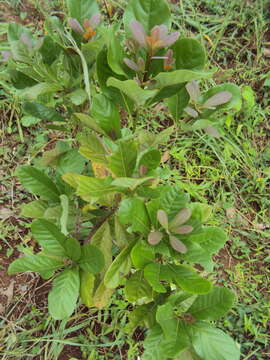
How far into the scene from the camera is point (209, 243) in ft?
3.70

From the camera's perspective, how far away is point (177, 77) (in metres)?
0.91

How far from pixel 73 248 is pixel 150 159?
1.15 feet

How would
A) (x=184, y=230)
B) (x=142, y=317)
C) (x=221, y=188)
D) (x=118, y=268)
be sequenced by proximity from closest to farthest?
(x=184, y=230)
(x=118, y=268)
(x=142, y=317)
(x=221, y=188)

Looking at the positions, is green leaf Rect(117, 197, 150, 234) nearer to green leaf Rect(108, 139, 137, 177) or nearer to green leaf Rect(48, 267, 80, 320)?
green leaf Rect(108, 139, 137, 177)

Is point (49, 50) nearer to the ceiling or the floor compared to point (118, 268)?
nearer to the ceiling

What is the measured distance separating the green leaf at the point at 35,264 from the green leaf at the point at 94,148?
1.01 feet

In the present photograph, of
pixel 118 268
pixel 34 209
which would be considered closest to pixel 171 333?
pixel 118 268

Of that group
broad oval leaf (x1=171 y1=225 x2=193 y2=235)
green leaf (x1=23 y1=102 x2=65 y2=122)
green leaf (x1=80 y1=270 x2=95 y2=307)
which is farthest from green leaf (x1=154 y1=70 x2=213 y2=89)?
green leaf (x1=80 y1=270 x2=95 y2=307)

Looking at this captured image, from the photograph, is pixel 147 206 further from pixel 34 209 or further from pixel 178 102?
pixel 34 209

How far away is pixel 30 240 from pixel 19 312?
1.18 feet

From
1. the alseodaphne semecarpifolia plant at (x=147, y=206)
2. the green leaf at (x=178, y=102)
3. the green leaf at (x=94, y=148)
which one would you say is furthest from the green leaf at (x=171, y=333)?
the green leaf at (x=178, y=102)

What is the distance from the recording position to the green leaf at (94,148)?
3.54 feet

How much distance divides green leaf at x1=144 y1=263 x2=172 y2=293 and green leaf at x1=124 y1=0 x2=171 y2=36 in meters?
0.60

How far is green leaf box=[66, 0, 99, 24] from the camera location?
1.07 m
